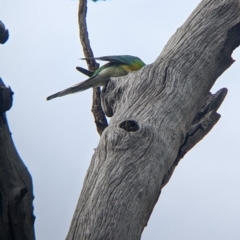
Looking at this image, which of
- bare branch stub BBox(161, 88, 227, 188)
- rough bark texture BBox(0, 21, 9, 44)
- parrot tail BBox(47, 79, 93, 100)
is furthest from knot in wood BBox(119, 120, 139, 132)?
parrot tail BBox(47, 79, 93, 100)

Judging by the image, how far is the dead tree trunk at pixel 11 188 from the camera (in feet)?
7.63

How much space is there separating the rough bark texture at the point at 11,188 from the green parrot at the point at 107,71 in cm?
267

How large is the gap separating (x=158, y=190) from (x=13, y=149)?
647mm

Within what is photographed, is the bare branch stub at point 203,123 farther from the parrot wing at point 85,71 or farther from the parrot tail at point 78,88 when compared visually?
the parrot wing at point 85,71

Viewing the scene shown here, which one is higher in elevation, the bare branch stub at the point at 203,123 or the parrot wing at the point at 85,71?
the parrot wing at the point at 85,71

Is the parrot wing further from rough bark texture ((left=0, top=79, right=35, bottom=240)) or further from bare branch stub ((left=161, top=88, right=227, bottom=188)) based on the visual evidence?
rough bark texture ((left=0, top=79, right=35, bottom=240))

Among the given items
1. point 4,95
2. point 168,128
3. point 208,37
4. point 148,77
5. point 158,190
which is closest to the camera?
point 4,95

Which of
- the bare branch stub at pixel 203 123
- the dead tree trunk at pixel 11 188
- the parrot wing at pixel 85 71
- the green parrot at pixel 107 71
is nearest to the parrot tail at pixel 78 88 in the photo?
the green parrot at pixel 107 71

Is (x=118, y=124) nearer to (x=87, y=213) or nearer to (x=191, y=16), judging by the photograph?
(x=87, y=213)

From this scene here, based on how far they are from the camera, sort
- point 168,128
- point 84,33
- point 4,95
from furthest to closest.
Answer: point 84,33, point 168,128, point 4,95

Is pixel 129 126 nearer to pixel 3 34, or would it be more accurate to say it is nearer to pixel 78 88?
pixel 3 34

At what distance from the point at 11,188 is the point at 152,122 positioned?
0.74 meters

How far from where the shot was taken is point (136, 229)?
241cm

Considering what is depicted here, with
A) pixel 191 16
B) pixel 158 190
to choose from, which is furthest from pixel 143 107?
pixel 191 16
